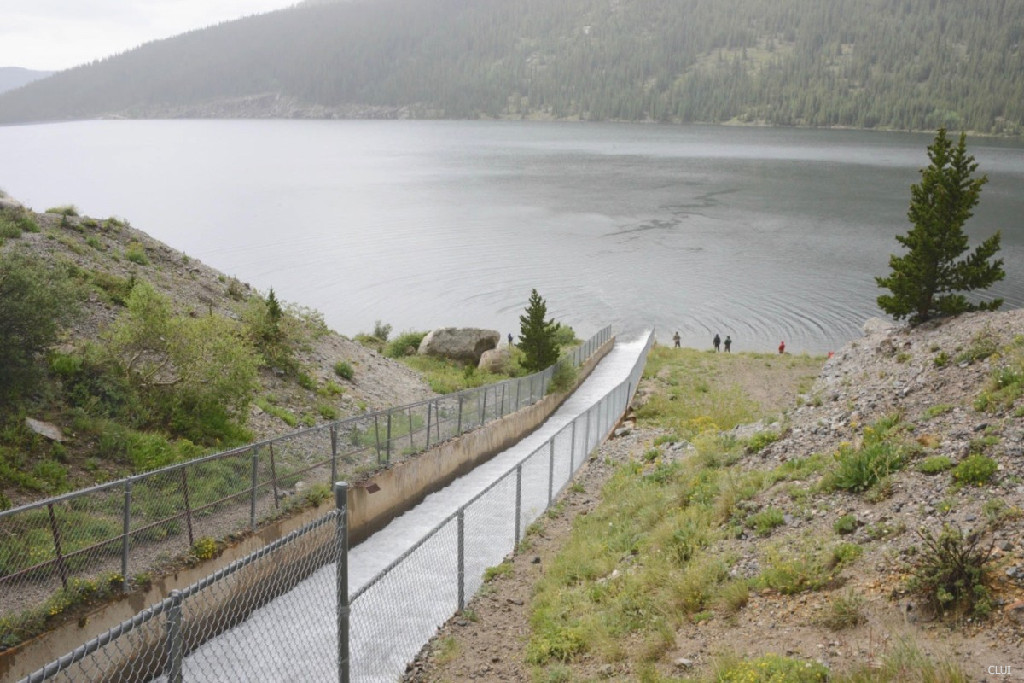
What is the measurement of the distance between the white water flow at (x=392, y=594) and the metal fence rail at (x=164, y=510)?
1670 millimetres

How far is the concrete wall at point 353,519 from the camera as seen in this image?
10.0m

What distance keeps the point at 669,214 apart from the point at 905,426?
91.9m

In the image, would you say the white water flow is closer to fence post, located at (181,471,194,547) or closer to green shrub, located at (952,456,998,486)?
fence post, located at (181,471,194,547)

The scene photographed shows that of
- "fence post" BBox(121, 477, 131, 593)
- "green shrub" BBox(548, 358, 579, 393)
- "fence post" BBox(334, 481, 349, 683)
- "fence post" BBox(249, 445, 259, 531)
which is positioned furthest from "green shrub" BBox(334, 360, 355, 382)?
"fence post" BBox(334, 481, 349, 683)

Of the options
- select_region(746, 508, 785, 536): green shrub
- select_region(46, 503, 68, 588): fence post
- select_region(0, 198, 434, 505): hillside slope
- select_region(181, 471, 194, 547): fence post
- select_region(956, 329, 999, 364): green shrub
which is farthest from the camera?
select_region(956, 329, 999, 364): green shrub

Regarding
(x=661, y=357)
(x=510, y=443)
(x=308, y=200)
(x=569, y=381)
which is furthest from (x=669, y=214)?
(x=510, y=443)

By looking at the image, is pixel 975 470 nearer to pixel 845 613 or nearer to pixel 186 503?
pixel 845 613

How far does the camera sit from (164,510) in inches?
483

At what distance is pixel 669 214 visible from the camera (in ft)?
337

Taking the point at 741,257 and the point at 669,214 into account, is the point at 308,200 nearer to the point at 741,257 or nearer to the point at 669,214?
the point at 669,214

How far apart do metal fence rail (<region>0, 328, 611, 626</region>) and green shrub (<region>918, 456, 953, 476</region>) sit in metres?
10.9

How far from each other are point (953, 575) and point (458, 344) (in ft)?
107

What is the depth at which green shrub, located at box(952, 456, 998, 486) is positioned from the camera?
10.5 meters

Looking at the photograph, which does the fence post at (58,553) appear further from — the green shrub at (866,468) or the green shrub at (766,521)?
the green shrub at (866,468)
